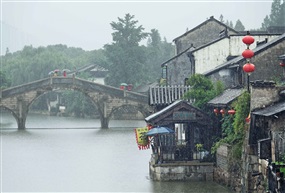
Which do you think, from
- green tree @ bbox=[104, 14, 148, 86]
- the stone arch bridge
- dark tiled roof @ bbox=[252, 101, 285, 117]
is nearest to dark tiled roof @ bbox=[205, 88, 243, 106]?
dark tiled roof @ bbox=[252, 101, 285, 117]

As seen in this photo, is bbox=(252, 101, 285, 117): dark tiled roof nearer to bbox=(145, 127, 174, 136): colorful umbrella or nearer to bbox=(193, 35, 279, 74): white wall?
bbox=(145, 127, 174, 136): colorful umbrella

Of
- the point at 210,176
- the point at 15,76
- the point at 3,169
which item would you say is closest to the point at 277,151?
the point at 210,176

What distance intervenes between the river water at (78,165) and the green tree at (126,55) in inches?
1291

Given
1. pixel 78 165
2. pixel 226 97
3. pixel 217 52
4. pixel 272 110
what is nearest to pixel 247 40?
pixel 272 110

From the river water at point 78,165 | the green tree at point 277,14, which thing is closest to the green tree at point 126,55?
the green tree at point 277,14

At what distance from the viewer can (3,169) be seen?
140ft

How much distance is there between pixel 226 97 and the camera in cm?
3675

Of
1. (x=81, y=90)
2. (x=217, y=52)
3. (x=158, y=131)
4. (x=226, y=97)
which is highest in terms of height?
(x=217, y=52)

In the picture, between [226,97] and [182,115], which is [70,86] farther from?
[182,115]

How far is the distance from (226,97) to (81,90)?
148ft

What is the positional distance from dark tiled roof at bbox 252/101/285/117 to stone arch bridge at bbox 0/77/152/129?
165 ft

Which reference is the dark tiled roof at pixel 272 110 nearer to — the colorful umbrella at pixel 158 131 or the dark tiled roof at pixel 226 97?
the dark tiled roof at pixel 226 97

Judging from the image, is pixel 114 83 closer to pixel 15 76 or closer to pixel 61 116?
pixel 61 116

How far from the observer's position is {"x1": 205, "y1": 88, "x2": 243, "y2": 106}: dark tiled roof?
3509 cm
